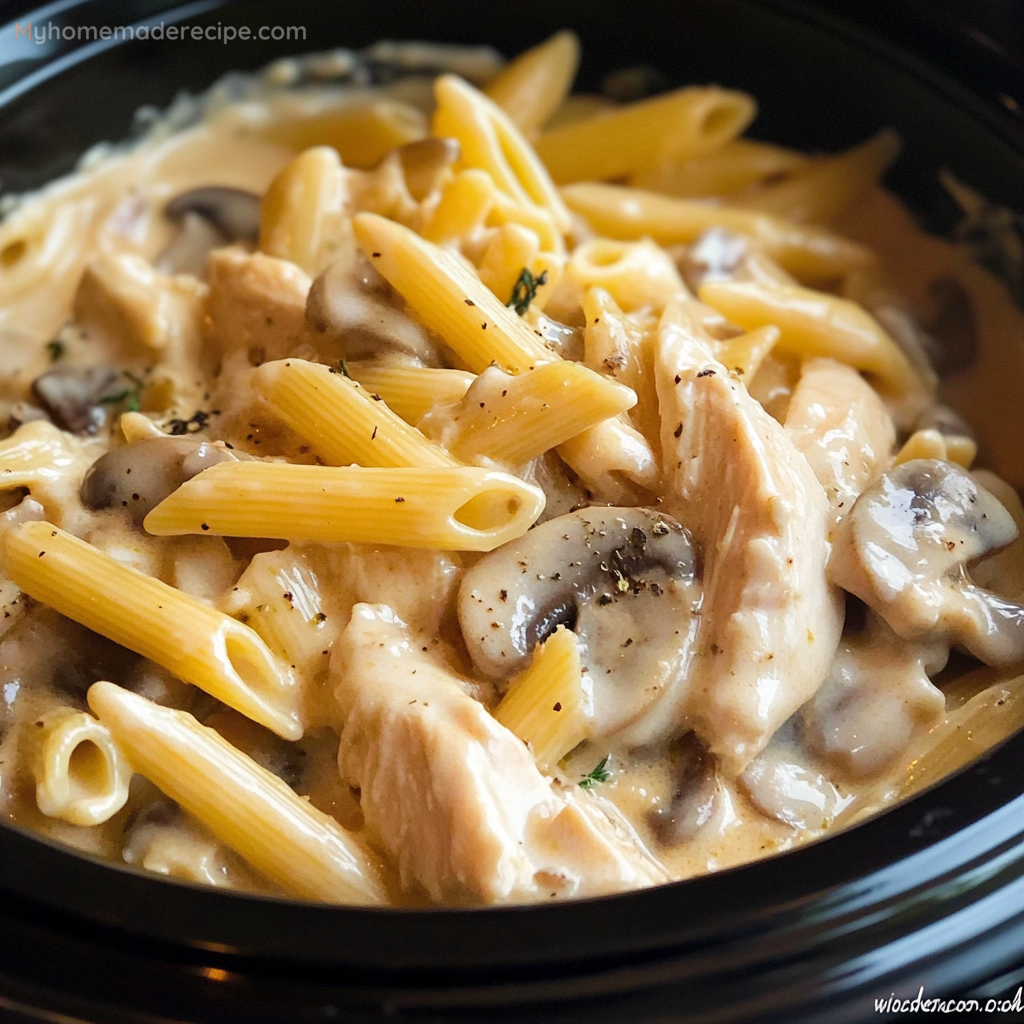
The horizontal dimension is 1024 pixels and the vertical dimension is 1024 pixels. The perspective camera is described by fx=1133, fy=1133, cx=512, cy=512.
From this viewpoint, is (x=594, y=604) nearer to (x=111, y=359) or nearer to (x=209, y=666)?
(x=209, y=666)

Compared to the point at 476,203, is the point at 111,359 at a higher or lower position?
lower

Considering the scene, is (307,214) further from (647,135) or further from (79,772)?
(79,772)

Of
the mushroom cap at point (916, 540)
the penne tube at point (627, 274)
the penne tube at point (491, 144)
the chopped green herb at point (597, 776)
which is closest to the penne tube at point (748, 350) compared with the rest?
the penne tube at point (627, 274)

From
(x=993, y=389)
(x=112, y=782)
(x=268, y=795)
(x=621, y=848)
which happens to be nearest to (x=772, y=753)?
(x=621, y=848)

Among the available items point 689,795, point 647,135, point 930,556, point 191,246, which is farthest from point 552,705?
point 647,135

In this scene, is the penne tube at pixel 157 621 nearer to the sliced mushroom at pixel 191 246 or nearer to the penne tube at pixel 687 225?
the sliced mushroom at pixel 191 246

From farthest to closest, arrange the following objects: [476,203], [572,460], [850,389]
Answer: [476,203] < [850,389] < [572,460]

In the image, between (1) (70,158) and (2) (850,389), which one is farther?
(1) (70,158)

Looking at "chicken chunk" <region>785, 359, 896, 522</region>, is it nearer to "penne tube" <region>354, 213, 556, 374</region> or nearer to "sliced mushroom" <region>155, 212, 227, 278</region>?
"penne tube" <region>354, 213, 556, 374</region>
